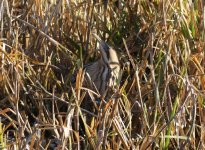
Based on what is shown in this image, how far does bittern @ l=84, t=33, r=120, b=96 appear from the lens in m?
3.64

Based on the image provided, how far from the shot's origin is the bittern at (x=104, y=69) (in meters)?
3.64

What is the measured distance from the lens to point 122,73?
3.59 metres

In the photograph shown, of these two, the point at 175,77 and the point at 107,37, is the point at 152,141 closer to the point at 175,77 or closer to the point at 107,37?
the point at 175,77

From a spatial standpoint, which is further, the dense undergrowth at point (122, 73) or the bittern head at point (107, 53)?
the bittern head at point (107, 53)

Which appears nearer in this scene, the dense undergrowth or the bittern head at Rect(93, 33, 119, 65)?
the dense undergrowth

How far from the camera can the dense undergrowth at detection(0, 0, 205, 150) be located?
3080 mm

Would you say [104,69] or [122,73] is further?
[104,69]

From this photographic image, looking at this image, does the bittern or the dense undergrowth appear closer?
the dense undergrowth

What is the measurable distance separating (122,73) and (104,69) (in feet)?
0.47

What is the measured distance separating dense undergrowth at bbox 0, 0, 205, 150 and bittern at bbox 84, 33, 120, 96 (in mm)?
54

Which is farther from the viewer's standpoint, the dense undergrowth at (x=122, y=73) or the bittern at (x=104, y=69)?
the bittern at (x=104, y=69)

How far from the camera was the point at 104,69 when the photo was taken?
371 cm

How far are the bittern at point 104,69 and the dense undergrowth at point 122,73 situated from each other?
54 millimetres

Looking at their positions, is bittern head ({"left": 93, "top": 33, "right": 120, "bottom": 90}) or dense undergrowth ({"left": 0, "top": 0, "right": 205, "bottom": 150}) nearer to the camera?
dense undergrowth ({"left": 0, "top": 0, "right": 205, "bottom": 150})
